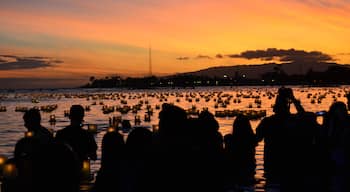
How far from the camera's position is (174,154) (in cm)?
511

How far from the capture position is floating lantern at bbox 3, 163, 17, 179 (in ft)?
17.6

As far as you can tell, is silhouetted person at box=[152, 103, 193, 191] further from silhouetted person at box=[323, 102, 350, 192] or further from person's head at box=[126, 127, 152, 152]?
silhouetted person at box=[323, 102, 350, 192]

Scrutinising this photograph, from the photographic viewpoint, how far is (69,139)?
802cm

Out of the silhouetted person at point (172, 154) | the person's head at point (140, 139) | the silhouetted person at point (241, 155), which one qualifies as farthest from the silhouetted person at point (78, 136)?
the silhouetted person at point (241, 155)

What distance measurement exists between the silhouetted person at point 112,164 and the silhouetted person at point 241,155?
7872 mm

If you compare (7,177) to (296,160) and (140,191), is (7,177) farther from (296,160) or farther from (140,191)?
(296,160)

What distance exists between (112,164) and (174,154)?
750 millimetres

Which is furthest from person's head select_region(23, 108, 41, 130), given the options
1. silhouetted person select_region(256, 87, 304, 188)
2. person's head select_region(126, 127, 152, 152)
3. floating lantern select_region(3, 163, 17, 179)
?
silhouetted person select_region(256, 87, 304, 188)

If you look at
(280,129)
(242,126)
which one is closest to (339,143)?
(280,129)

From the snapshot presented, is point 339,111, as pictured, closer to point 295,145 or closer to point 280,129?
point 295,145

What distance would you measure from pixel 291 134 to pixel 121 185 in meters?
3.57

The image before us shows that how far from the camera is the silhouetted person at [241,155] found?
13523 mm

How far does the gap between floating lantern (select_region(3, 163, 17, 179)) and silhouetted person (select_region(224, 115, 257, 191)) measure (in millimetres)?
8009

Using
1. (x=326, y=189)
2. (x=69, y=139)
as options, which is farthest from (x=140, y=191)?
(x=326, y=189)
